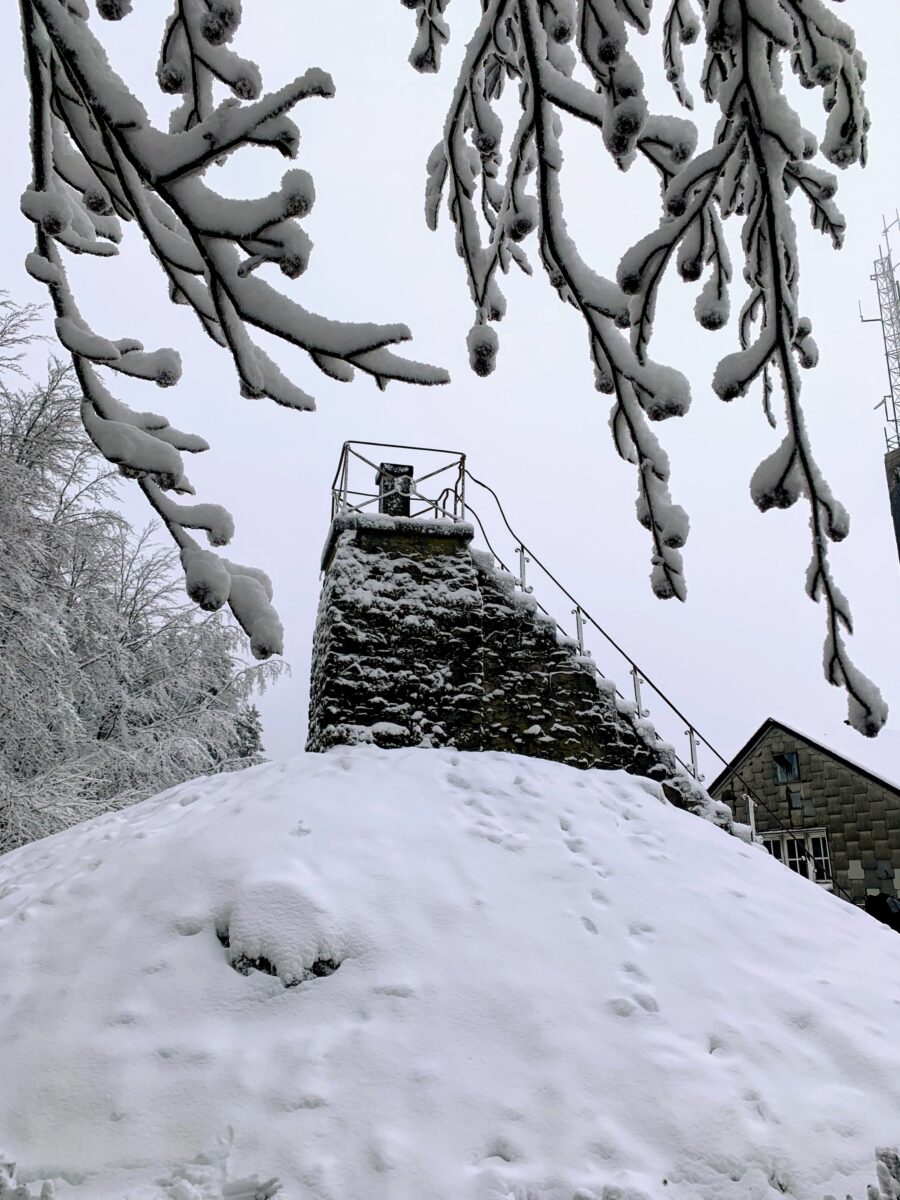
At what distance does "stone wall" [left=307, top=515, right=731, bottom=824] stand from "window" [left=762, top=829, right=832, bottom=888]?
20.6ft

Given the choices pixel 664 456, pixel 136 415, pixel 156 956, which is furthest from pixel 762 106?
pixel 156 956

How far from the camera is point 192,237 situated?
4.03 feet

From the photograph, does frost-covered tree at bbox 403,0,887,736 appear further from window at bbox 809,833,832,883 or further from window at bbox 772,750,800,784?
window at bbox 772,750,800,784

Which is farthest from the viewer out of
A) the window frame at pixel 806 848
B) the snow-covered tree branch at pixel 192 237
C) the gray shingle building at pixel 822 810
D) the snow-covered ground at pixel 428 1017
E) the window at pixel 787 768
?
the window at pixel 787 768

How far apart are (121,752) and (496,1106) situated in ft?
30.3

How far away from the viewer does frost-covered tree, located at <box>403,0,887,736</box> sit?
1.38 m

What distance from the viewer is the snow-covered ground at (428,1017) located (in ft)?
9.64

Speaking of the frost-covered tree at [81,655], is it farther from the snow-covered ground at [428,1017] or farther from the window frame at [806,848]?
the window frame at [806,848]

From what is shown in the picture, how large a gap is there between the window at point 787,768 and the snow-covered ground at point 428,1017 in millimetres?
9060

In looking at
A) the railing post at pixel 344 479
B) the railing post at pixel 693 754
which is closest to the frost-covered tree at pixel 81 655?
the railing post at pixel 344 479

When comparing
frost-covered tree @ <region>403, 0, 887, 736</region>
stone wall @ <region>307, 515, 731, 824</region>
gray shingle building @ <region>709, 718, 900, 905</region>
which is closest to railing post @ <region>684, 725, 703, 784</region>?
stone wall @ <region>307, 515, 731, 824</region>

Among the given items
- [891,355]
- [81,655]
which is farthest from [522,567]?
[891,355]

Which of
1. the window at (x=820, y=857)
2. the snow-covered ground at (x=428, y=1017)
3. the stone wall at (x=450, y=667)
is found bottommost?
the window at (x=820, y=857)

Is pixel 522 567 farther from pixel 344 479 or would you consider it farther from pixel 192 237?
pixel 192 237
